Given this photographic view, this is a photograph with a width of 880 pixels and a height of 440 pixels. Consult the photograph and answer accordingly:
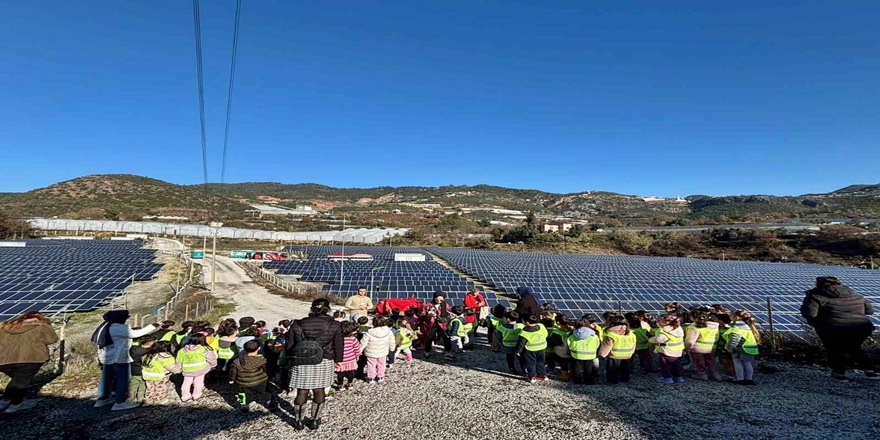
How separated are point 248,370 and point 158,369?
1.52m

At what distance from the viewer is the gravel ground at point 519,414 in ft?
16.4

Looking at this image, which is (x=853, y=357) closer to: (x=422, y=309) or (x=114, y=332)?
(x=422, y=309)

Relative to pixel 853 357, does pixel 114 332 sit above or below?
above

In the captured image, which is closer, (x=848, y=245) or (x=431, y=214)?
(x=848, y=245)

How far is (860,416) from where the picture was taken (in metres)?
5.45

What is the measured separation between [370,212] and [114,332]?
332ft

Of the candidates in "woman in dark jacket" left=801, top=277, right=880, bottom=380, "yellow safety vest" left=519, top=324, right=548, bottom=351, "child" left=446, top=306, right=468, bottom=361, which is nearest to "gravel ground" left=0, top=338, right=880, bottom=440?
"yellow safety vest" left=519, top=324, right=548, bottom=351

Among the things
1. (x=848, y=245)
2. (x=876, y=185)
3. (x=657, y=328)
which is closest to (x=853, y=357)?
(x=657, y=328)

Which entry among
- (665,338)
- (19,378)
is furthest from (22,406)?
(665,338)

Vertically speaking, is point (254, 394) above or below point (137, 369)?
below

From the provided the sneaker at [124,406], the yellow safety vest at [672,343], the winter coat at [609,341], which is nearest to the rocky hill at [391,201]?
the sneaker at [124,406]

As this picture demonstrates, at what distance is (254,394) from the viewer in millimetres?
5754

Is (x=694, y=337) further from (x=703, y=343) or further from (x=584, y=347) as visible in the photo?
(x=584, y=347)

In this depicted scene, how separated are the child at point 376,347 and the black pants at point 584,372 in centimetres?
337
